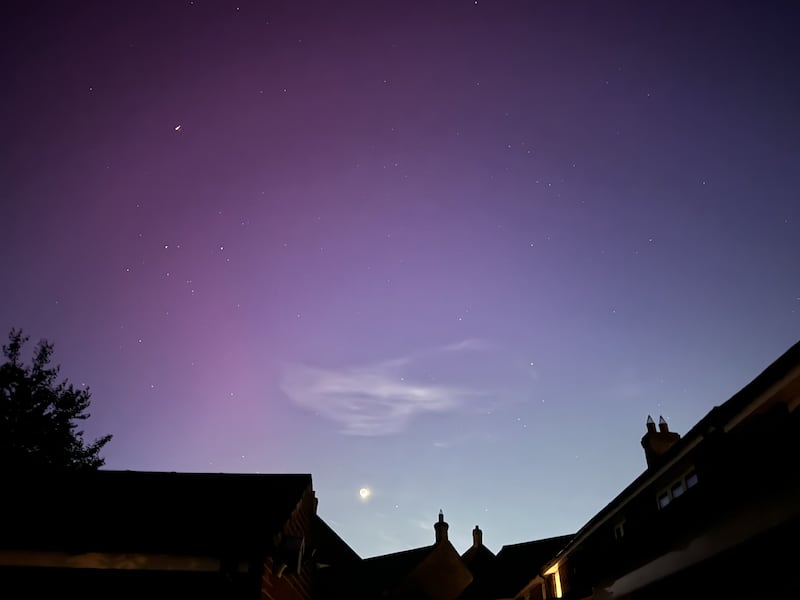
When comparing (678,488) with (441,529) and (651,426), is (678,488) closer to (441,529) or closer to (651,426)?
(651,426)

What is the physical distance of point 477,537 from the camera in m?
42.2

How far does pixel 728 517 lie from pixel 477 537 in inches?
1576

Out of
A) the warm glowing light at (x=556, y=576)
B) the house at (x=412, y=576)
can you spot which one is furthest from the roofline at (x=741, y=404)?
the house at (x=412, y=576)

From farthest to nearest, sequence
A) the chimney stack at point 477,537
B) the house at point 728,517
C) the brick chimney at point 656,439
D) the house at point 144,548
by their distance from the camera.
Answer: the chimney stack at point 477,537 → the brick chimney at point 656,439 → the house at point 144,548 → the house at point 728,517

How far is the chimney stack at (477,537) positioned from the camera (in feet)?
137

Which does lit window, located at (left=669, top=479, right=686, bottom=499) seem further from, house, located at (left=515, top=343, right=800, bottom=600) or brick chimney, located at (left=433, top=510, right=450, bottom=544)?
brick chimney, located at (left=433, top=510, right=450, bottom=544)

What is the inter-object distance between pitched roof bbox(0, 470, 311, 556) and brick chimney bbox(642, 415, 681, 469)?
12734mm

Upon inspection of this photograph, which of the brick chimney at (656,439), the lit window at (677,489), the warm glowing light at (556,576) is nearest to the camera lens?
the lit window at (677,489)

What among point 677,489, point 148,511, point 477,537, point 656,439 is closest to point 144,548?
point 148,511

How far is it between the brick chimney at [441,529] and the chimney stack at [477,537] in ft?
16.8

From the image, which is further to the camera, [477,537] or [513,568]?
[477,537]

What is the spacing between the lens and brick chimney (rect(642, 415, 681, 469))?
18.3 meters

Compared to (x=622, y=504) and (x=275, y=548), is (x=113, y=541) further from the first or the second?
(x=622, y=504)

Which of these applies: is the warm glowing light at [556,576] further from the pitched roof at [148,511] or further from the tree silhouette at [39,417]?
the tree silhouette at [39,417]
